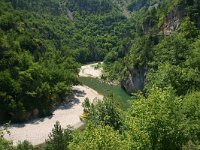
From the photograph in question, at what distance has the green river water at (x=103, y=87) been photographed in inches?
4509

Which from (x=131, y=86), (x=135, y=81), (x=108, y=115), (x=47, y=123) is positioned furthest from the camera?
(x=131, y=86)

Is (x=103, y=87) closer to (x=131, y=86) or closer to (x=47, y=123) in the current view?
(x=131, y=86)

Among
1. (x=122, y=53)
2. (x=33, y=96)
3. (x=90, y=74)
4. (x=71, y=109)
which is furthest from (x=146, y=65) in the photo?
(x=122, y=53)

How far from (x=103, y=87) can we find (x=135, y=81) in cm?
1429

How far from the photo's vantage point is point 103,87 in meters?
126

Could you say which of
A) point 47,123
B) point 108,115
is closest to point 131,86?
point 47,123

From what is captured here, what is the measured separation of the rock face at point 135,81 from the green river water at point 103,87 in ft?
6.57

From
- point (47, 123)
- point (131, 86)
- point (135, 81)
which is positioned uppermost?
point (47, 123)

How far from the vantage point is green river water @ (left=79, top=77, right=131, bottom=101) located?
376ft

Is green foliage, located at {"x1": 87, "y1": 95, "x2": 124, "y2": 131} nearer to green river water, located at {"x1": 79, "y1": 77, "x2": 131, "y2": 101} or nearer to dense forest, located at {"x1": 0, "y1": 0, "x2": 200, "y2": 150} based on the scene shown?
dense forest, located at {"x1": 0, "y1": 0, "x2": 200, "y2": 150}

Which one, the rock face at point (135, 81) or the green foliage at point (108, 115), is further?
the rock face at point (135, 81)

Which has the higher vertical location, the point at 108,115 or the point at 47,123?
the point at 108,115

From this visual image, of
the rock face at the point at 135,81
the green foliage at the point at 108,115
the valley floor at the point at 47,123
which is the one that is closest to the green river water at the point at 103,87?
the rock face at the point at 135,81

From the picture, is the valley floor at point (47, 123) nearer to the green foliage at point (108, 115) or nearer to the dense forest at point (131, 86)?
the dense forest at point (131, 86)
